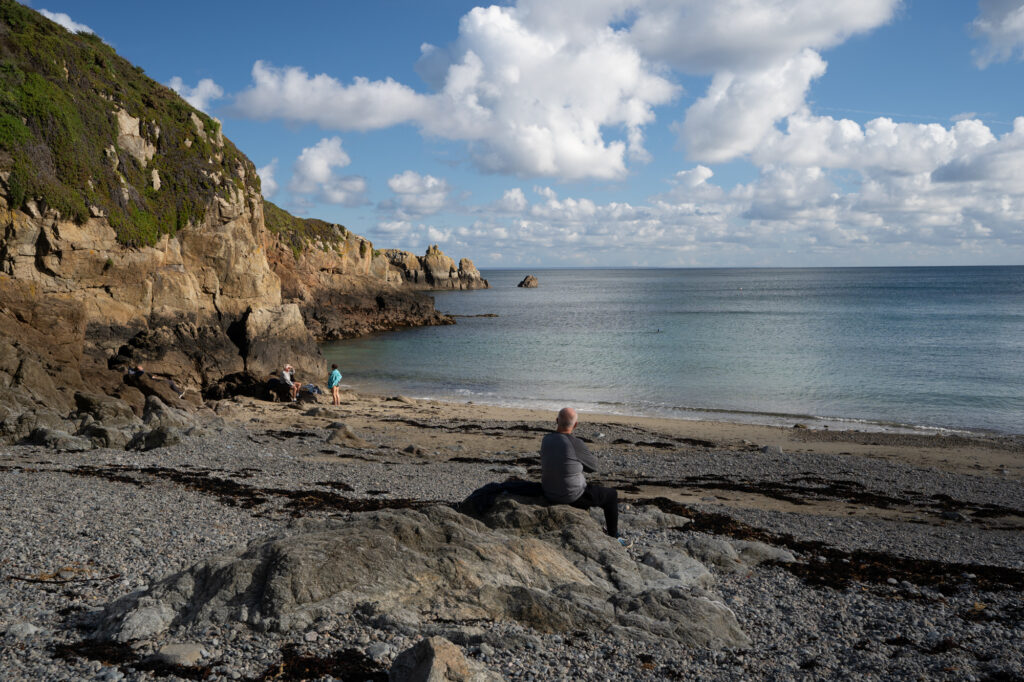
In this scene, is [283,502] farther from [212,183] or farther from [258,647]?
[212,183]

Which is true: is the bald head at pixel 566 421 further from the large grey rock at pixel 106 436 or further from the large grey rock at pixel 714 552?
the large grey rock at pixel 106 436

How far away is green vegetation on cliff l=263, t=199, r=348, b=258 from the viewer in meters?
62.7

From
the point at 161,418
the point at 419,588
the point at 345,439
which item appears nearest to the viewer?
the point at 419,588

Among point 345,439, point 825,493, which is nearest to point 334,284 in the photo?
point 345,439

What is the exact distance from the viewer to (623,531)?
906 centimetres

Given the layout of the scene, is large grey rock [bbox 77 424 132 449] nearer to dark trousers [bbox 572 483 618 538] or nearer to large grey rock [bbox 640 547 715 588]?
dark trousers [bbox 572 483 618 538]

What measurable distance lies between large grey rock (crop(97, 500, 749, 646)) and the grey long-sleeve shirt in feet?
3.50

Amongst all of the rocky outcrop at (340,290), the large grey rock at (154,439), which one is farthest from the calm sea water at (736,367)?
the large grey rock at (154,439)

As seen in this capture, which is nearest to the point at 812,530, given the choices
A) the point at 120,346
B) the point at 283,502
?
the point at 283,502

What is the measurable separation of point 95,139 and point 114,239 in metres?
4.38

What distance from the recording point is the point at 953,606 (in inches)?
287

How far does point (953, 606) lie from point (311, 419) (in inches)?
781

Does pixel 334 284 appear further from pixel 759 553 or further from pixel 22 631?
pixel 22 631

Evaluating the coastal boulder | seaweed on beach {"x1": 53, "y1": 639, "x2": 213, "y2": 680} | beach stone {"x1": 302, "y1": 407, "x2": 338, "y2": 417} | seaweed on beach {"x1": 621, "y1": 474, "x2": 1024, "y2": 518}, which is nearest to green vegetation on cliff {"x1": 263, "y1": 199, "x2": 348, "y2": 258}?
the coastal boulder
